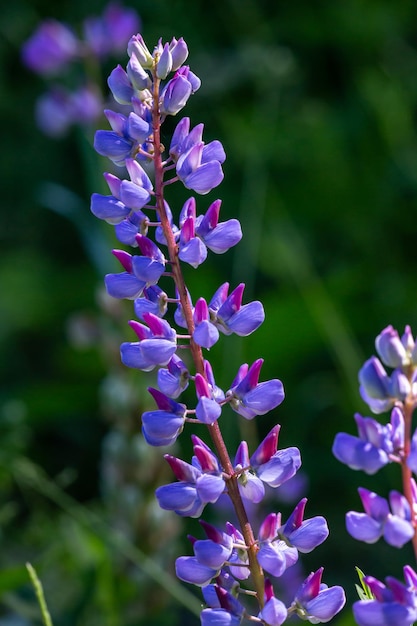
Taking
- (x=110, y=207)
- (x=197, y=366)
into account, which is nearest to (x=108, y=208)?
(x=110, y=207)

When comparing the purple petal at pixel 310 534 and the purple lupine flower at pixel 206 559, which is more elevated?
the purple lupine flower at pixel 206 559

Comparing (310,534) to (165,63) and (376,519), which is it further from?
(165,63)

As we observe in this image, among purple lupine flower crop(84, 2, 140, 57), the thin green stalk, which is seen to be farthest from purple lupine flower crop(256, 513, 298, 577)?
purple lupine flower crop(84, 2, 140, 57)

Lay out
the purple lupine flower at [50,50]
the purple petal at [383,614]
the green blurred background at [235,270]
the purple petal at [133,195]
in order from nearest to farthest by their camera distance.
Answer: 1. the purple petal at [383,614]
2. the purple petal at [133,195]
3. the green blurred background at [235,270]
4. the purple lupine flower at [50,50]

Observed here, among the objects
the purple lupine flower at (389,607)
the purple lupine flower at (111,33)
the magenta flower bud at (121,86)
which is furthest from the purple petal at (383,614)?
the purple lupine flower at (111,33)

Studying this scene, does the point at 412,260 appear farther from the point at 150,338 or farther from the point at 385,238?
the point at 150,338

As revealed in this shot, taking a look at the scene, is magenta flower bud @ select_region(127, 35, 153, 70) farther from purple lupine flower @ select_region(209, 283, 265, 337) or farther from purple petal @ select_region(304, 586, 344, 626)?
purple petal @ select_region(304, 586, 344, 626)

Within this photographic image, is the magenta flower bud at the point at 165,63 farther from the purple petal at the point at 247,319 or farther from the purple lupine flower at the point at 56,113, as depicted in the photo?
the purple lupine flower at the point at 56,113
